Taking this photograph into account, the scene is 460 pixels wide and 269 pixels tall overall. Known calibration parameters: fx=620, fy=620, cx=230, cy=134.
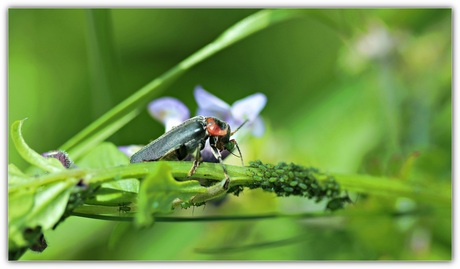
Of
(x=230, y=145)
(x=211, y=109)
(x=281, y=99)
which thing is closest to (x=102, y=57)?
(x=211, y=109)

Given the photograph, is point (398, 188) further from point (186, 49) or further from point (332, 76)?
point (186, 49)

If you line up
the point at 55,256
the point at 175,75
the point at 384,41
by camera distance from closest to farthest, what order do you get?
the point at 175,75, the point at 55,256, the point at 384,41

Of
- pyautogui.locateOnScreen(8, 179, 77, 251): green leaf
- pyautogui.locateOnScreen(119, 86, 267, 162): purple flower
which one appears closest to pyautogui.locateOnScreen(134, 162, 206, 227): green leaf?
pyautogui.locateOnScreen(8, 179, 77, 251): green leaf

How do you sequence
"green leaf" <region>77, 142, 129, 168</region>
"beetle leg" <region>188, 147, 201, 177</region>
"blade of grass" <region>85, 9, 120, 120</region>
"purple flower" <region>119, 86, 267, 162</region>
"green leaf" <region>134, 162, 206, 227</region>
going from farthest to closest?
"blade of grass" <region>85, 9, 120, 120</region>
"purple flower" <region>119, 86, 267, 162</region>
"green leaf" <region>77, 142, 129, 168</region>
"beetle leg" <region>188, 147, 201, 177</region>
"green leaf" <region>134, 162, 206, 227</region>

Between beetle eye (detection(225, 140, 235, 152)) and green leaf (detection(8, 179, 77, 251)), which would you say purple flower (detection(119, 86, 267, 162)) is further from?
green leaf (detection(8, 179, 77, 251))

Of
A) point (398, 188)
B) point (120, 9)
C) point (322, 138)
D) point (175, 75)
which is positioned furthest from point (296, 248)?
point (120, 9)

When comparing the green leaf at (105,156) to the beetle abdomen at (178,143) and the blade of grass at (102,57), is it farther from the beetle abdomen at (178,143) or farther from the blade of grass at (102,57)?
the blade of grass at (102,57)

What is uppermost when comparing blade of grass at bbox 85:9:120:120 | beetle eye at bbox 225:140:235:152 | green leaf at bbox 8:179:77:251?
blade of grass at bbox 85:9:120:120
